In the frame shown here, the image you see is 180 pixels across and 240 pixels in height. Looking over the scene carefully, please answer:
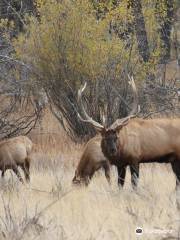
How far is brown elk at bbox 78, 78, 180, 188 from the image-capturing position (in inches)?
440

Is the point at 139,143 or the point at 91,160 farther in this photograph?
the point at 91,160

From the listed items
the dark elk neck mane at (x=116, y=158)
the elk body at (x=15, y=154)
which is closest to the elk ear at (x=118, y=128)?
the dark elk neck mane at (x=116, y=158)

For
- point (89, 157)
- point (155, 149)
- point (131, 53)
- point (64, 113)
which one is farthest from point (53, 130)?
point (155, 149)

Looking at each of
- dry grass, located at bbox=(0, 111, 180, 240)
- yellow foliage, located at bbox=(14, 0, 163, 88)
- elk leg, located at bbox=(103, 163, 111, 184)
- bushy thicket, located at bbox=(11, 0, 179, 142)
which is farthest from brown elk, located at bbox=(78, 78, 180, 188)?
yellow foliage, located at bbox=(14, 0, 163, 88)

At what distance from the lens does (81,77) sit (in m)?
18.5

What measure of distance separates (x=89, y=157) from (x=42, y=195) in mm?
2473

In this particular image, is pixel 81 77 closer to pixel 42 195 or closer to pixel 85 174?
pixel 85 174

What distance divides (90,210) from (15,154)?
5371mm

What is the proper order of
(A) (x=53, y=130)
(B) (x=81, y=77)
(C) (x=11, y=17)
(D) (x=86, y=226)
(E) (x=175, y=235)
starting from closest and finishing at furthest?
(E) (x=175, y=235) < (D) (x=86, y=226) < (B) (x=81, y=77) < (A) (x=53, y=130) < (C) (x=11, y=17)

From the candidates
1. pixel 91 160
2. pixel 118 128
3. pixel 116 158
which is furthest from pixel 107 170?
pixel 118 128

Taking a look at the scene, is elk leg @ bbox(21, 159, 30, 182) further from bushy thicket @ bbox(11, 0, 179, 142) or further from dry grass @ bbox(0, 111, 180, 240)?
bushy thicket @ bbox(11, 0, 179, 142)

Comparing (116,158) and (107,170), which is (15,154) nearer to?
(107,170)

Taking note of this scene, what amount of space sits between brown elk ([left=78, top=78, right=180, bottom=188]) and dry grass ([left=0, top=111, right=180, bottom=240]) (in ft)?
1.27

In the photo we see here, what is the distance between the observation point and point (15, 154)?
46.8 ft
